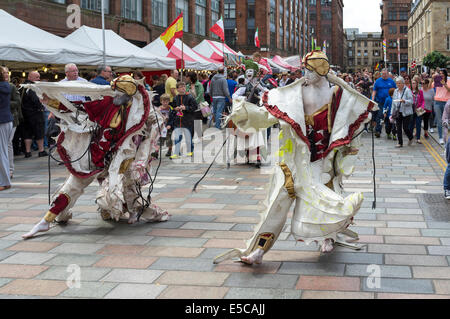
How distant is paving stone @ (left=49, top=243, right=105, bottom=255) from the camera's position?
18.0 feet

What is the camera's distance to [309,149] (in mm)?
4879

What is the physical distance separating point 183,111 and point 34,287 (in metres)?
8.16

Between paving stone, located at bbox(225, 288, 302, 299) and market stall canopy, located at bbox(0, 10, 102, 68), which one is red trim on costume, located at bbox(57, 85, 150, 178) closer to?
paving stone, located at bbox(225, 288, 302, 299)

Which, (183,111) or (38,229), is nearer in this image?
(38,229)

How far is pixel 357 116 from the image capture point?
4.98 m

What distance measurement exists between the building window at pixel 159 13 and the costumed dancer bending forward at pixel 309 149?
29.9 meters

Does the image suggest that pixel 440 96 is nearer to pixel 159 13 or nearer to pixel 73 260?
pixel 73 260

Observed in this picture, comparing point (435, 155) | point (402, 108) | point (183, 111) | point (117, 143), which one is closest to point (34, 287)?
point (117, 143)

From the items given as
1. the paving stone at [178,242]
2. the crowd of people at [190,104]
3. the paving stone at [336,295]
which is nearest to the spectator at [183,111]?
the crowd of people at [190,104]

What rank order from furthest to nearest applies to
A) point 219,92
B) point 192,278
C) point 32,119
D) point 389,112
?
point 219,92 → point 389,112 → point 32,119 → point 192,278
